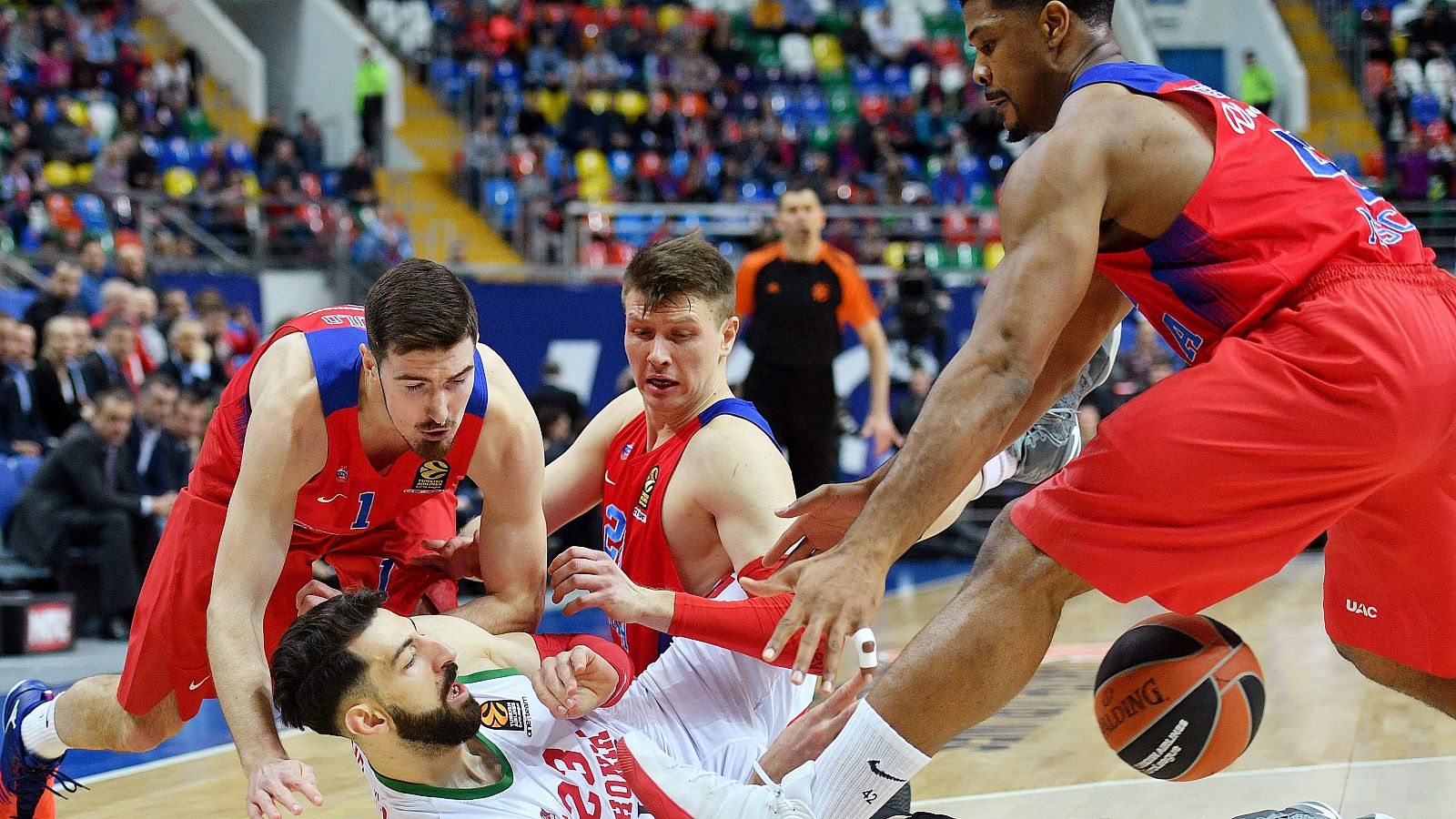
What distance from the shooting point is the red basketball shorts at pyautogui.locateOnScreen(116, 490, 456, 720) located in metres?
3.80

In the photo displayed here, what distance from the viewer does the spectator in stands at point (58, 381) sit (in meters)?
8.95

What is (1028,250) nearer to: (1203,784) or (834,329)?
(1203,784)

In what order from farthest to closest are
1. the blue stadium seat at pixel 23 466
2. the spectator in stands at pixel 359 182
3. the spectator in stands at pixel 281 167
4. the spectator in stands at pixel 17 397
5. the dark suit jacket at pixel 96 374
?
1. the spectator in stands at pixel 281 167
2. the spectator in stands at pixel 359 182
3. the dark suit jacket at pixel 96 374
4. the spectator in stands at pixel 17 397
5. the blue stadium seat at pixel 23 466

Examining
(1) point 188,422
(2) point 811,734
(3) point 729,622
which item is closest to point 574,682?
(3) point 729,622

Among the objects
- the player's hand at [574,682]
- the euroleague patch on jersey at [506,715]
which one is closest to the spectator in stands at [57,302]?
the euroleague patch on jersey at [506,715]

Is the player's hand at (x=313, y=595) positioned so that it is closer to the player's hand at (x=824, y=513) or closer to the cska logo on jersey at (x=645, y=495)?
the cska logo on jersey at (x=645, y=495)

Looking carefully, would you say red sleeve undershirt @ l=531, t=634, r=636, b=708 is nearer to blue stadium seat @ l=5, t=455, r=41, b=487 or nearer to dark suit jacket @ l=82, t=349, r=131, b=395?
blue stadium seat @ l=5, t=455, r=41, b=487

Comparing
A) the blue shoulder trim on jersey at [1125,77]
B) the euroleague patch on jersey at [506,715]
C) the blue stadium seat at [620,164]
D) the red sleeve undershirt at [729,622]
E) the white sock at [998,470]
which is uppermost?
the blue shoulder trim on jersey at [1125,77]

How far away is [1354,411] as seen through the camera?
2.57 m

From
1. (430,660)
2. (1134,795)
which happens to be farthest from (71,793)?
(1134,795)

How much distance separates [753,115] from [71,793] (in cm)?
1633

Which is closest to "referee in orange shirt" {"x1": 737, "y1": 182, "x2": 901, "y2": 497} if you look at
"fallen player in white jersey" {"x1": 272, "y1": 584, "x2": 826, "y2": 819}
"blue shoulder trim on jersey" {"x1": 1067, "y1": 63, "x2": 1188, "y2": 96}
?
"fallen player in white jersey" {"x1": 272, "y1": 584, "x2": 826, "y2": 819}

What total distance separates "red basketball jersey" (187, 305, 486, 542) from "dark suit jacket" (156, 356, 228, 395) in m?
5.67

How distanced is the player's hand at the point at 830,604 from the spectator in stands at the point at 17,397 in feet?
24.8
